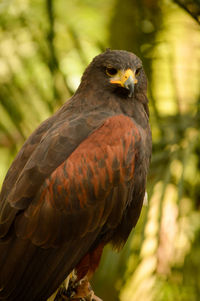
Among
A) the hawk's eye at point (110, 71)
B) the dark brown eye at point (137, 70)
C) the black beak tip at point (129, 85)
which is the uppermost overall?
the hawk's eye at point (110, 71)

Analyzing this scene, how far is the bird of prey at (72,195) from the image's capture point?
4020 millimetres

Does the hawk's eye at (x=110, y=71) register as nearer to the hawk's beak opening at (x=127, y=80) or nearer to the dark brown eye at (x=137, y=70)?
the hawk's beak opening at (x=127, y=80)

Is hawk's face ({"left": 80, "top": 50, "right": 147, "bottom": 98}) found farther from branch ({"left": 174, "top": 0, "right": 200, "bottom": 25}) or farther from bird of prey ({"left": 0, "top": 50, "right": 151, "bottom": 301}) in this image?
branch ({"left": 174, "top": 0, "right": 200, "bottom": 25})

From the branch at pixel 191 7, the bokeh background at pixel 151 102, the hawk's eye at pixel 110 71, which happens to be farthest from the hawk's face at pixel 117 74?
the branch at pixel 191 7

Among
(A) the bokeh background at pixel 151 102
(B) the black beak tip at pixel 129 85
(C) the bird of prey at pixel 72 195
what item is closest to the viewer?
(C) the bird of prey at pixel 72 195

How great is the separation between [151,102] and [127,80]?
2.79ft

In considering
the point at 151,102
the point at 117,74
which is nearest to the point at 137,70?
the point at 117,74

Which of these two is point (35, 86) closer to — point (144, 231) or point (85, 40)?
point (85, 40)

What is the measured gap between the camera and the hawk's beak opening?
A: 14.2 feet

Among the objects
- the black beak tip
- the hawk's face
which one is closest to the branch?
the hawk's face

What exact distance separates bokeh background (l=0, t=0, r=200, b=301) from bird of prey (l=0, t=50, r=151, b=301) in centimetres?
56

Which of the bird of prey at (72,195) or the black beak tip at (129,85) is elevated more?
the black beak tip at (129,85)

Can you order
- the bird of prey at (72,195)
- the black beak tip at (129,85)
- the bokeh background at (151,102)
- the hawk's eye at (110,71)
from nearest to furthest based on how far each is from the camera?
the bird of prey at (72,195), the black beak tip at (129,85), the hawk's eye at (110,71), the bokeh background at (151,102)

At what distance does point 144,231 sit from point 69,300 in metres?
0.70
